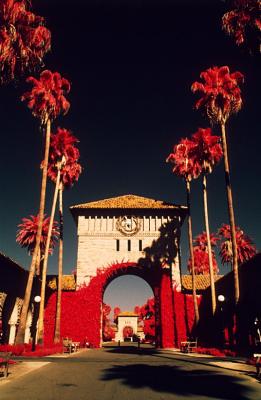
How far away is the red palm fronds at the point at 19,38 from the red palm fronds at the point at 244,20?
326 inches

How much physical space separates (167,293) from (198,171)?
38.9ft

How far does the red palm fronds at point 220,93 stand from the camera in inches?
861

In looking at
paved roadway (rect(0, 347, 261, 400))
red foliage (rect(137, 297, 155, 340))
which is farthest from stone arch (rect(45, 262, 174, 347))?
red foliage (rect(137, 297, 155, 340))

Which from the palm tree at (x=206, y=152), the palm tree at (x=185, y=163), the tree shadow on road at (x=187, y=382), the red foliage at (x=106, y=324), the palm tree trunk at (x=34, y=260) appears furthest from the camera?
the red foliage at (x=106, y=324)

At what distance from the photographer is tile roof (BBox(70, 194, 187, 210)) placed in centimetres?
3284

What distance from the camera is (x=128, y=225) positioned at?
107 ft

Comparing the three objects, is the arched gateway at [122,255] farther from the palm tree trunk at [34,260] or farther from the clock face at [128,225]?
the palm tree trunk at [34,260]

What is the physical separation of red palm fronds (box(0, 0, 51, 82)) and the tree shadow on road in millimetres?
12318

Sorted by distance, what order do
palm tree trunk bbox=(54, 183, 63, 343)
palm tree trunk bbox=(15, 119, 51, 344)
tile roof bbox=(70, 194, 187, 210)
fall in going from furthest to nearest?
tile roof bbox=(70, 194, 187, 210), palm tree trunk bbox=(54, 183, 63, 343), palm tree trunk bbox=(15, 119, 51, 344)

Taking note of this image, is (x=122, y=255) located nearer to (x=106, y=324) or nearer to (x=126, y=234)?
(x=126, y=234)

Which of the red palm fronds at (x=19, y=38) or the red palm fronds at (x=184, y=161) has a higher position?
the red palm fronds at (x=184, y=161)

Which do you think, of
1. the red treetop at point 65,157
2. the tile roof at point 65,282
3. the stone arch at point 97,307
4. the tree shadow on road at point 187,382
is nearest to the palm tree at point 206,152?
the stone arch at point 97,307

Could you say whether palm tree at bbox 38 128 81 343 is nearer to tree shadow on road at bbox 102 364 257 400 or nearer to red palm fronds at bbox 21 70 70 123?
red palm fronds at bbox 21 70 70 123

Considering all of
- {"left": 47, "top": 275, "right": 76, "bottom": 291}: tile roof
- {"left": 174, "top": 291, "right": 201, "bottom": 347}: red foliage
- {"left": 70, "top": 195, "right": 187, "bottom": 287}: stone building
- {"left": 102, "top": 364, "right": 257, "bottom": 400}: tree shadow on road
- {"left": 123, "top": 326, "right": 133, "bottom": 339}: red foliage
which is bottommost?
{"left": 123, "top": 326, "right": 133, "bottom": 339}: red foliage
